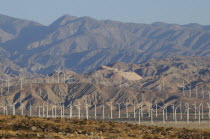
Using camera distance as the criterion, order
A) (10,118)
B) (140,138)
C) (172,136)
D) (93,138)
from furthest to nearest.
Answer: (10,118), (172,136), (140,138), (93,138)

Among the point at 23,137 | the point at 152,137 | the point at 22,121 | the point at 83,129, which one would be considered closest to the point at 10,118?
the point at 22,121

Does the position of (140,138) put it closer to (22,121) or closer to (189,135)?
(189,135)

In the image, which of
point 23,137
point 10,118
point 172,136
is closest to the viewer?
point 23,137

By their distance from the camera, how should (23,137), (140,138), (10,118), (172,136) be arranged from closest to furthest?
(23,137)
(140,138)
(172,136)
(10,118)

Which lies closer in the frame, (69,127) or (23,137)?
(23,137)

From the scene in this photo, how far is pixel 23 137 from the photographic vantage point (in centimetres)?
5106

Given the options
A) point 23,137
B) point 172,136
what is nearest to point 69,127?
point 172,136

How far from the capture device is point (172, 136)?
221 ft

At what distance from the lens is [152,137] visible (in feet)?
207

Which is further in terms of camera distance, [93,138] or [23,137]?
[93,138]

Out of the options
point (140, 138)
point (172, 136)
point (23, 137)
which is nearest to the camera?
point (23, 137)

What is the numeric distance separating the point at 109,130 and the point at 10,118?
11006 millimetres

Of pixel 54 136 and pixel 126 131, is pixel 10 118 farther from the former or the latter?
pixel 54 136

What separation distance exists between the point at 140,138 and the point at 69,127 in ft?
31.0
